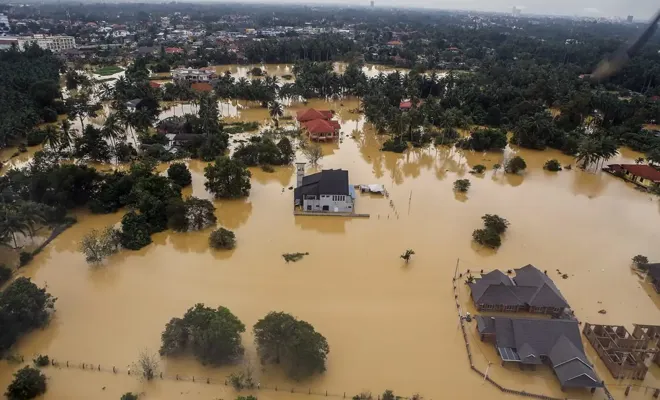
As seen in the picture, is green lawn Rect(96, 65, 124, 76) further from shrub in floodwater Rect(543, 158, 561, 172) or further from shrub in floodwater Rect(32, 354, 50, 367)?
shrub in floodwater Rect(543, 158, 561, 172)

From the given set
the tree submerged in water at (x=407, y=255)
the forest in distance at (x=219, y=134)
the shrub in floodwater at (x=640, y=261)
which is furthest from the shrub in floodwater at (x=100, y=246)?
the shrub in floodwater at (x=640, y=261)

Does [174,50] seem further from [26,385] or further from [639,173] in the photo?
[26,385]

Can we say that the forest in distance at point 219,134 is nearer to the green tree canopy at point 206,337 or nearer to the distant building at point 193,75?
the green tree canopy at point 206,337

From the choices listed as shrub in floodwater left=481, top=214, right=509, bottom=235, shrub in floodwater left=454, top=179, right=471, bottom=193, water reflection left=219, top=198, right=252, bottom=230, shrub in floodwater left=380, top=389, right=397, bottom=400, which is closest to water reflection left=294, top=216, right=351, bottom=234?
water reflection left=219, top=198, right=252, bottom=230

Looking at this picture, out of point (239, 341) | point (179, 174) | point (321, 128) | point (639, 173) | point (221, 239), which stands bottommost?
point (639, 173)

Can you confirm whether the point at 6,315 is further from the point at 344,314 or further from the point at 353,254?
the point at 353,254

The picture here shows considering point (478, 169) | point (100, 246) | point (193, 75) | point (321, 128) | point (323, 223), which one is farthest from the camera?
point (193, 75)

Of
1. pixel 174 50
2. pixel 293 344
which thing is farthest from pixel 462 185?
pixel 174 50
